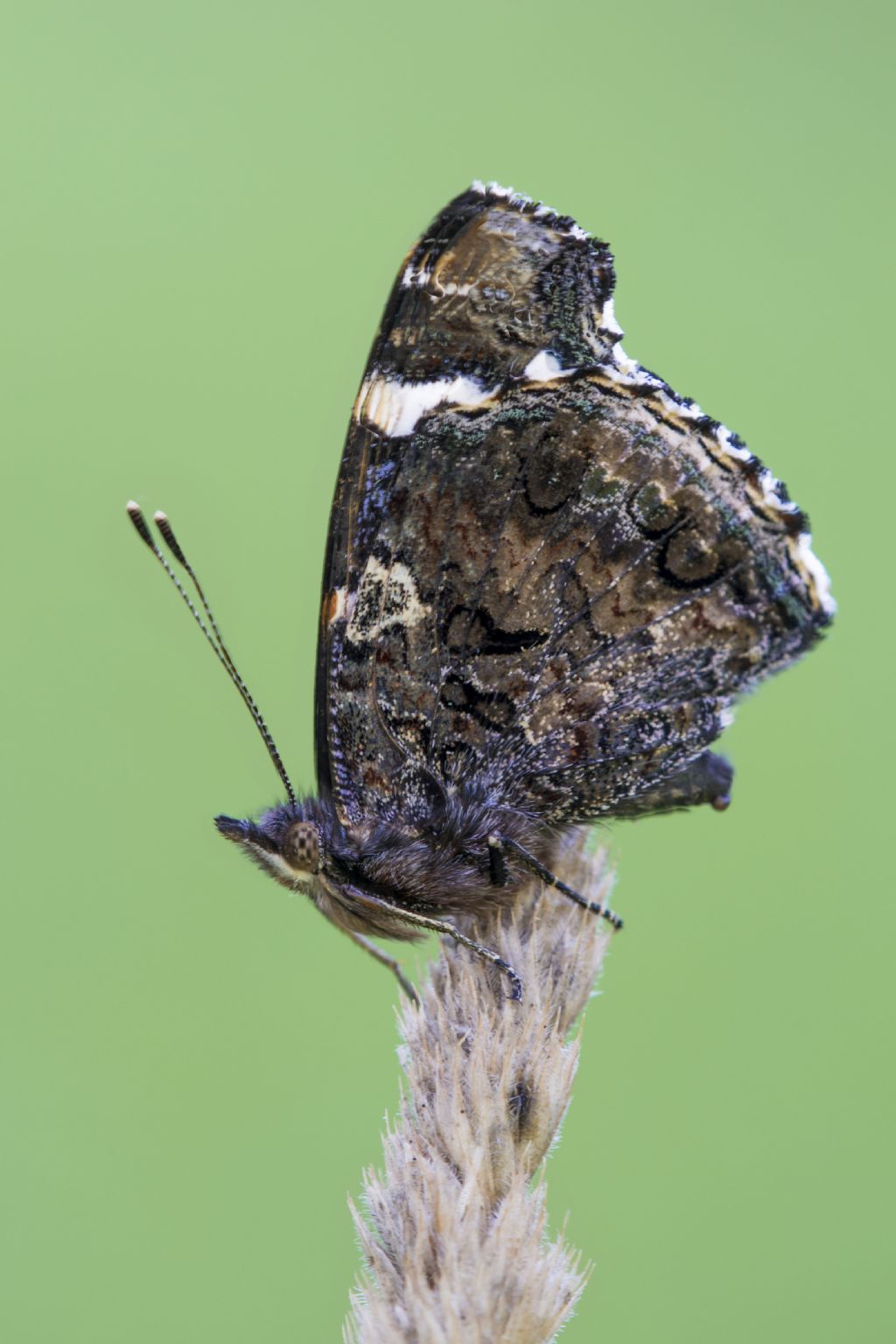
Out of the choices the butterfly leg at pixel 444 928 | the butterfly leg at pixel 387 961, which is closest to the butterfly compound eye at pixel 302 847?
the butterfly leg at pixel 444 928

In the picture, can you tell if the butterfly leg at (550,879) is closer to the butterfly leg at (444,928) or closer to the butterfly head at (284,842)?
the butterfly leg at (444,928)

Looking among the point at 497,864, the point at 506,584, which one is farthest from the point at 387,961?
the point at 506,584

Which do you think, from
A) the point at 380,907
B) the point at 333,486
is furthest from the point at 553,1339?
the point at 333,486

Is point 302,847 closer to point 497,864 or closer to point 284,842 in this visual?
point 284,842

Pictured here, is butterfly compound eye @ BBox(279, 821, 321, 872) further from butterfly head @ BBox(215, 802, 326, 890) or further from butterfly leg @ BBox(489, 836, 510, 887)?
butterfly leg @ BBox(489, 836, 510, 887)

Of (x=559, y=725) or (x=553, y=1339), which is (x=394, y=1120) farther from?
(x=559, y=725)

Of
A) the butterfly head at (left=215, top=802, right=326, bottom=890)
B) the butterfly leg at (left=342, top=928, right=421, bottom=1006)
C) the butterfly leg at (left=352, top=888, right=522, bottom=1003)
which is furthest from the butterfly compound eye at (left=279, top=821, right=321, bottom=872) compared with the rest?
the butterfly leg at (left=342, top=928, right=421, bottom=1006)
